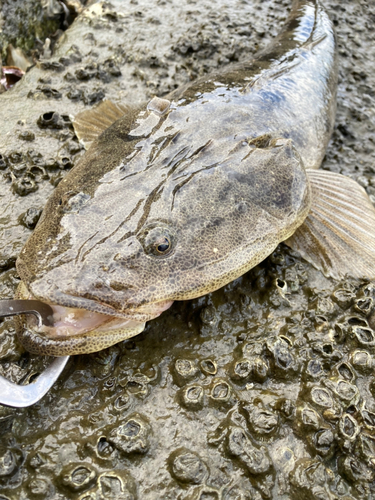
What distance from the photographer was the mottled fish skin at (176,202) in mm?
2150

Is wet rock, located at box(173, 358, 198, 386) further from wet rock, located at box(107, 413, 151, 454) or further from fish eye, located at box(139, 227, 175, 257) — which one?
fish eye, located at box(139, 227, 175, 257)

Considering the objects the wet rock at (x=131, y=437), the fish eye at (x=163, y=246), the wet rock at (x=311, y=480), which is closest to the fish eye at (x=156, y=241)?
the fish eye at (x=163, y=246)

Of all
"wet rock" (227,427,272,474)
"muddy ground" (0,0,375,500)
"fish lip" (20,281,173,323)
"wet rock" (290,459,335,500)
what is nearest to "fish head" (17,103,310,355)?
"fish lip" (20,281,173,323)

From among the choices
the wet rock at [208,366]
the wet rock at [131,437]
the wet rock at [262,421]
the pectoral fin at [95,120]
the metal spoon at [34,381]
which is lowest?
the wet rock at [262,421]

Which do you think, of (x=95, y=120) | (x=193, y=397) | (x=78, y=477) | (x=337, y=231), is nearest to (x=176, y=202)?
(x=193, y=397)

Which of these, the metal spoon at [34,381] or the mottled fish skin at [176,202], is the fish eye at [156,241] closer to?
the mottled fish skin at [176,202]

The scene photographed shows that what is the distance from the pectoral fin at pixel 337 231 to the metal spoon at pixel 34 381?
1.86 meters

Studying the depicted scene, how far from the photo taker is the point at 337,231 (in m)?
3.19

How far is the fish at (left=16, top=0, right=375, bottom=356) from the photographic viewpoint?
7.06 ft

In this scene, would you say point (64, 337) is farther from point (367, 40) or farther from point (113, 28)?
point (367, 40)

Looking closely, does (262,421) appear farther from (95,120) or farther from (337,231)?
(95,120)

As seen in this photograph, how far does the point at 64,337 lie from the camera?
6.97 ft

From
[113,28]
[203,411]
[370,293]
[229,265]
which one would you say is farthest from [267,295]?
[113,28]

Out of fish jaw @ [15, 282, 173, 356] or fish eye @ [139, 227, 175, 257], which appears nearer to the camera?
fish jaw @ [15, 282, 173, 356]
